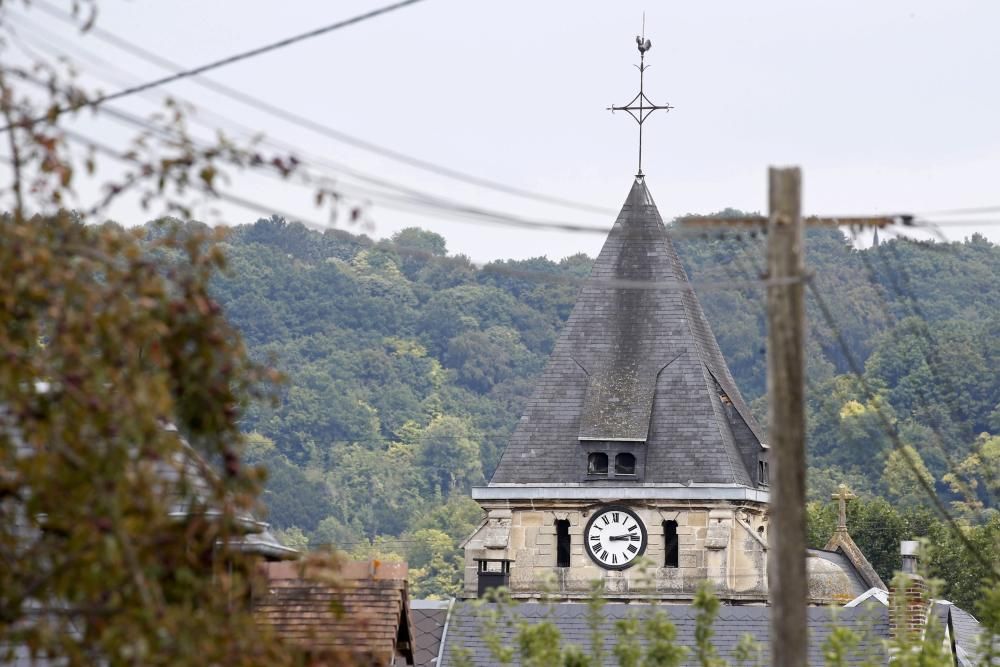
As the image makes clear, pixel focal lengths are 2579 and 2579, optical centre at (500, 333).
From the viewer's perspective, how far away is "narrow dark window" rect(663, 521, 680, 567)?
49.1m

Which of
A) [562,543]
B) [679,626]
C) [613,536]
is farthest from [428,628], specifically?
[562,543]

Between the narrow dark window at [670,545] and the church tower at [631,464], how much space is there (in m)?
0.02

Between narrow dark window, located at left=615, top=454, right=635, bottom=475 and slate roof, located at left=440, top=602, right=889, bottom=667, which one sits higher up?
narrow dark window, located at left=615, top=454, right=635, bottom=475

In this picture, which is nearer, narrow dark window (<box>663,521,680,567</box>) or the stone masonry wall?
the stone masonry wall

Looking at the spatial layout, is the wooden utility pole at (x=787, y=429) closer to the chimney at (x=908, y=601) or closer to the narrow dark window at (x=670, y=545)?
the chimney at (x=908, y=601)

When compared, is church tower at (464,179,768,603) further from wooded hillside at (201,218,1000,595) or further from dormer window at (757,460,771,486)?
wooded hillside at (201,218,1000,595)

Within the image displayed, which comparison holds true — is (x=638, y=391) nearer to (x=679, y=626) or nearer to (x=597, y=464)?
(x=597, y=464)

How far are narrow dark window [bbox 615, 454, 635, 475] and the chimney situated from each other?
788cm

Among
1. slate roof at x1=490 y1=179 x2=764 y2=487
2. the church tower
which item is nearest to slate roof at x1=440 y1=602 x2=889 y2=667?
the church tower

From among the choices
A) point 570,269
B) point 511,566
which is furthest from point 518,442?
point 570,269

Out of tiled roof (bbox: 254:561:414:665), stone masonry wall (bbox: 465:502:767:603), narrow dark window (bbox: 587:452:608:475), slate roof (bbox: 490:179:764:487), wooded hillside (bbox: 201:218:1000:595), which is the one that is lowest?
tiled roof (bbox: 254:561:414:665)

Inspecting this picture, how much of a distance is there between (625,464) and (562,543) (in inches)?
77.3

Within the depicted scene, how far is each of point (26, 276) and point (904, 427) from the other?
94897 millimetres

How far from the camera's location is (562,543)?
4944cm
